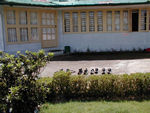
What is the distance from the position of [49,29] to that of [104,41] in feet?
12.5

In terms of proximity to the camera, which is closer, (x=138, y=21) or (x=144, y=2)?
(x=144, y=2)

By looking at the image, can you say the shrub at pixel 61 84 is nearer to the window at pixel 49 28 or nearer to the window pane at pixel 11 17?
the window pane at pixel 11 17

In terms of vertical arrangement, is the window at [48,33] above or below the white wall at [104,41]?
above

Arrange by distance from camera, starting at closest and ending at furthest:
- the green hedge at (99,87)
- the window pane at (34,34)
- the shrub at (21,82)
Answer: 1. the shrub at (21,82)
2. the green hedge at (99,87)
3. the window pane at (34,34)

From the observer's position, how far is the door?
13500mm

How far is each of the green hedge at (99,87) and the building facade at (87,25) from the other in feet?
24.8

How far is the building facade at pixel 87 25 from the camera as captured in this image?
12.8 m

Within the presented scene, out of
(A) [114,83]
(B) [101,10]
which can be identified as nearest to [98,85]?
(A) [114,83]

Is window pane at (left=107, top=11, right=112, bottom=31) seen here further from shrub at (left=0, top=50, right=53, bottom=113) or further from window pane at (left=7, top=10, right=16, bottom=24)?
shrub at (left=0, top=50, right=53, bottom=113)

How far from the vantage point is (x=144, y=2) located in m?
12.3

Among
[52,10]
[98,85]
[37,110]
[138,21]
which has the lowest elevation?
[37,110]

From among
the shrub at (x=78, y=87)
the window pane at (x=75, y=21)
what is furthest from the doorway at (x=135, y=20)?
the shrub at (x=78, y=87)

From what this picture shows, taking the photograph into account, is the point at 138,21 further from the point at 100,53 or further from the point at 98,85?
the point at 98,85

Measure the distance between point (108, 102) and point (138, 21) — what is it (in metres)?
9.63
